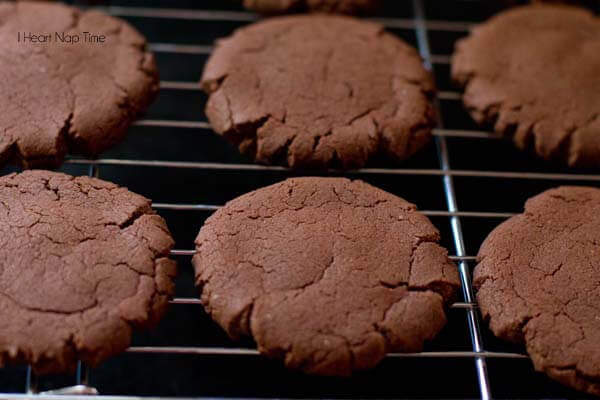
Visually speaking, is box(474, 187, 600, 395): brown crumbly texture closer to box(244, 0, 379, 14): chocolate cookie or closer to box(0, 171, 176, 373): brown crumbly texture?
box(0, 171, 176, 373): brown crumbly texture

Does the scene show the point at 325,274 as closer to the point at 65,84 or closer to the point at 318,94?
the point at 318,94

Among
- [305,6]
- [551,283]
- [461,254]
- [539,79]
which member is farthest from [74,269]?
[539,79]

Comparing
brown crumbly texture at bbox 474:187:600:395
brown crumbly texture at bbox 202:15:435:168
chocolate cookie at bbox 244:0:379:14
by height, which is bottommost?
brown crumbly texture at bbox 474:187:600:395

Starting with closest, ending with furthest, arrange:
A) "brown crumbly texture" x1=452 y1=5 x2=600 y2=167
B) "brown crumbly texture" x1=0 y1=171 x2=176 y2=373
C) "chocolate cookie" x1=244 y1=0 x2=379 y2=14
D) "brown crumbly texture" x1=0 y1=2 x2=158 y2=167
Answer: "brown crumbly texture" x1=0 y1=171 x2=176 y2=373, "brown crumbly texture" x1=0 y1=2 x2=158 y2=167, "brown crumbly texture" x1=452 y1=5 x2=600 y2=167, "chocolate cookie" x1=244 y1=0 x2=379 y2=14

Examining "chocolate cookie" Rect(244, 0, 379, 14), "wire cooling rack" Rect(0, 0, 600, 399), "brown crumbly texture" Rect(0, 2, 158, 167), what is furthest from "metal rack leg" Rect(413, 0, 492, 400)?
"brown crumbly texture" Rect(0, 2, 158, 167)

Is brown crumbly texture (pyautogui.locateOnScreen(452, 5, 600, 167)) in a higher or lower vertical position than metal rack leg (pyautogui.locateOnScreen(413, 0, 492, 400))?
higher

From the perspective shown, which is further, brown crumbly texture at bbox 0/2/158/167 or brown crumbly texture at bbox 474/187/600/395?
brown crumbly texture at bbox 0/2/158/167
